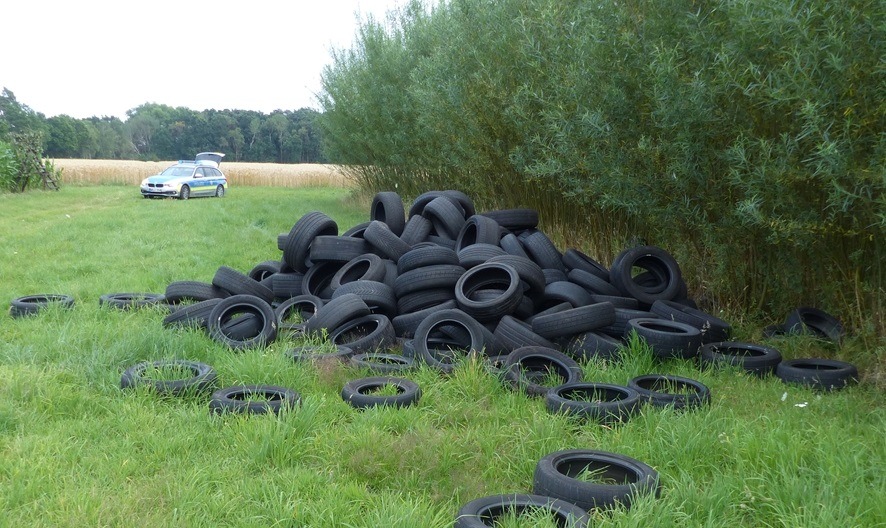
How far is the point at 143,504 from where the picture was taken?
3561 mm

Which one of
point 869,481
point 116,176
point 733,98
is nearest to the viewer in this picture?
point 869,481

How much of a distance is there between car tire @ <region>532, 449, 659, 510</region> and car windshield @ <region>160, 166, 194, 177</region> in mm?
31473

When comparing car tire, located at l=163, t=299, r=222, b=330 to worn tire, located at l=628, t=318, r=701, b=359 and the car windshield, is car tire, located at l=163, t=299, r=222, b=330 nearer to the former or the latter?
worn tire, located at l=628, t=318, r=701, b=359

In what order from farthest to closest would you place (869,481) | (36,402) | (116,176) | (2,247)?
(116,176) < (2,247) < (36,402) < (869,481)

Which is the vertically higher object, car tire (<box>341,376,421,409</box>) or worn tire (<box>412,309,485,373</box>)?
worn tire (<box>412,309,485,373</box>)

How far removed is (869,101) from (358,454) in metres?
4.33

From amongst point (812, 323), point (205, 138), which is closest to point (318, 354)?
point (812, 323)

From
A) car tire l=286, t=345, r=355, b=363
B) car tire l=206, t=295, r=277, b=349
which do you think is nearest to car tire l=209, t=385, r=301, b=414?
car tire l=286, t=345, r=355, b=363

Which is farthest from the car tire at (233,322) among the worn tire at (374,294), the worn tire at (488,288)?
the worn tire at (488,288)

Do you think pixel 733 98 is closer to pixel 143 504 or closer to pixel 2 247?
pixel 143 504

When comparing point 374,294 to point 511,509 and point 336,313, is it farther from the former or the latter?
point 511,509

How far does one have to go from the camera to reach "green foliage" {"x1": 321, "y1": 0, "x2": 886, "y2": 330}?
491cm

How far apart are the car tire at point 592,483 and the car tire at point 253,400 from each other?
1.84m

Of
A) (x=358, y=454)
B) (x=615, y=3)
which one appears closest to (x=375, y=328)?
(x=358, y=454)
